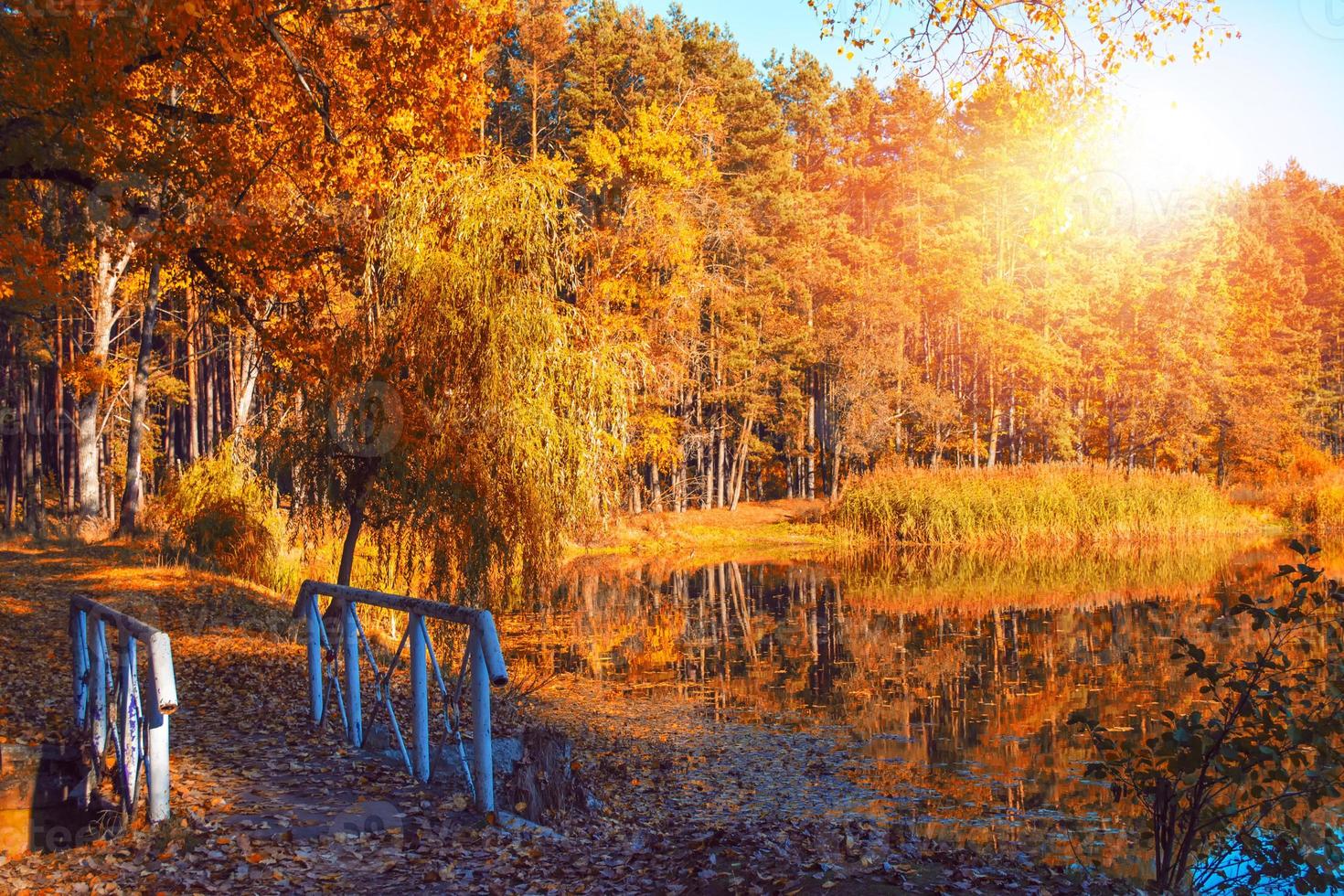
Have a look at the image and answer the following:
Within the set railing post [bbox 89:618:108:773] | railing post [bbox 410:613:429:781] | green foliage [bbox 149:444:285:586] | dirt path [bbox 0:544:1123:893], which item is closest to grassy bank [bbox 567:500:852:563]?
green foliage [bbox 149:444:285:586]

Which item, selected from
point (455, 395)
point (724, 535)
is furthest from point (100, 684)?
point (724, 535)

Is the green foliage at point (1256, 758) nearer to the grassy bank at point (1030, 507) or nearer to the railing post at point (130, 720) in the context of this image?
the railing post at point (130, 720)

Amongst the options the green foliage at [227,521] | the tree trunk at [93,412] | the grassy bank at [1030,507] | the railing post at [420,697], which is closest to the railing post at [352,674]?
the railing post at [420,697]

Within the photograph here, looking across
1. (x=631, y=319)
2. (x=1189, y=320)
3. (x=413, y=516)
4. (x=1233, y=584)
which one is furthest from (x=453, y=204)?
(x=1189, y=320)

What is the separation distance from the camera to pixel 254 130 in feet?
38.4

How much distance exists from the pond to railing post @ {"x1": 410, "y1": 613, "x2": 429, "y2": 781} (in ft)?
11.5

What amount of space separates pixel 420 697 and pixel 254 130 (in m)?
7.91

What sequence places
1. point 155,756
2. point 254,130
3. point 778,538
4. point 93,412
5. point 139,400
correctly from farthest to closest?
1. point 778,538
2. point 93,412
3. point 139,400
4. point 254,130
5. point 155,756

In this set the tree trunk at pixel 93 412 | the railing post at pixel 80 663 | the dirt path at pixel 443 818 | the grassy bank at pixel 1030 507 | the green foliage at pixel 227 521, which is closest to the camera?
the dirt path at pixel 443 818

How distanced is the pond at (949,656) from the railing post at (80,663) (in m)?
5.88

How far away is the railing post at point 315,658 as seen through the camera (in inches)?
304

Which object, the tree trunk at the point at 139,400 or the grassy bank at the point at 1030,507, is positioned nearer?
the tree trunk at the point at 139,400

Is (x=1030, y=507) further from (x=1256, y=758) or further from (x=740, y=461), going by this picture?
(x=1256, y=758)

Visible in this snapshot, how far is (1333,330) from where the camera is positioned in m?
53.6
